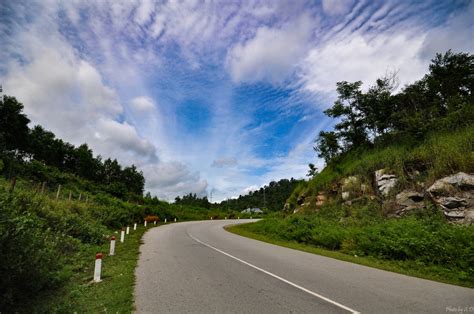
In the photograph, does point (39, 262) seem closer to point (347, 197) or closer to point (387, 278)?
point (387, 278)

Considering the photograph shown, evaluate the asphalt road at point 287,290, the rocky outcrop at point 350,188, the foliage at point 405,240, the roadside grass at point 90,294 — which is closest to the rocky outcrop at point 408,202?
the foliage at point 405,240

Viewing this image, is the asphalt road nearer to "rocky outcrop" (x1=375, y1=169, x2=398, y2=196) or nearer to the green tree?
"rocky outcrop" (x1=375, y1=169, x2=398, y2=196)

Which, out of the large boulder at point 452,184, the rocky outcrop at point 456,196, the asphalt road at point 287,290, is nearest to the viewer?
the asphalt road at point 287,290

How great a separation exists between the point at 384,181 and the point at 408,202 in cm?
279

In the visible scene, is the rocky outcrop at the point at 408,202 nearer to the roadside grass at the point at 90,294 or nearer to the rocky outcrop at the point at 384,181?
the rocky outcrop at the point at 384,181

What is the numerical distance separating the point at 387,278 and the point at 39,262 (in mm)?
9210

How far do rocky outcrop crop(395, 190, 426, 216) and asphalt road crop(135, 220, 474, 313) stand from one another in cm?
687

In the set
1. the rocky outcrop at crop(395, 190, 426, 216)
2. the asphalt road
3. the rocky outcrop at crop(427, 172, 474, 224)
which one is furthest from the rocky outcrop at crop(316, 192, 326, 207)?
the asphalt road

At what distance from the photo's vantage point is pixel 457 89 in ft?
77.6

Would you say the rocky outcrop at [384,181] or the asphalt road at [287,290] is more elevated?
the rocky outcrop at [384,181]

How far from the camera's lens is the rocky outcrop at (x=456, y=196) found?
11.8 meters

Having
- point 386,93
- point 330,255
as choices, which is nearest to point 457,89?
point 386,93

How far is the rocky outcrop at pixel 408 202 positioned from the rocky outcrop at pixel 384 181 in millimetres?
1177

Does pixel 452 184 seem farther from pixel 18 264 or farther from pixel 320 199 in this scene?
pixel 18 264
